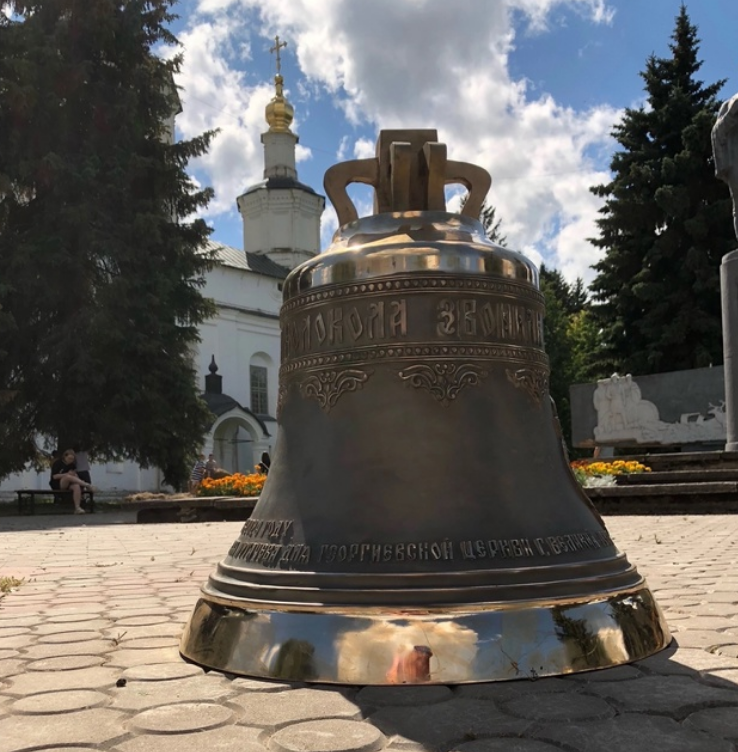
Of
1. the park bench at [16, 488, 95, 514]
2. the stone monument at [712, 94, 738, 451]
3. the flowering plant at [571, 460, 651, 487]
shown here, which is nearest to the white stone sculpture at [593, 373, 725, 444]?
the flowering plant at [571, 460, 651, 487]

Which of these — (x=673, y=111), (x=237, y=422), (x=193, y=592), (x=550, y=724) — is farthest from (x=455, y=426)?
(x=237, y=422)

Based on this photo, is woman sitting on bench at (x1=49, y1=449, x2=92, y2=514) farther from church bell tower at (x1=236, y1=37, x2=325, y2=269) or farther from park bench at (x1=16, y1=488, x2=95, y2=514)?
church bell tower at (x1=236, y1=37, x2=325, y2=269)

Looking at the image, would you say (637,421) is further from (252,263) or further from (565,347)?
(252,263)

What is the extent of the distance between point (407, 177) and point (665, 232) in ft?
89.5

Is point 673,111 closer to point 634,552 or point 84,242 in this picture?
point 84,242

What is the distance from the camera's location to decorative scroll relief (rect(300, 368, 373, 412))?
2.51 m

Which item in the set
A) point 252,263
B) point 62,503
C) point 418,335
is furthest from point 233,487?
point 252,263

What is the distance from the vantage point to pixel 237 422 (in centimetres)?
3794

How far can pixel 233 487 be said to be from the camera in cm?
1362

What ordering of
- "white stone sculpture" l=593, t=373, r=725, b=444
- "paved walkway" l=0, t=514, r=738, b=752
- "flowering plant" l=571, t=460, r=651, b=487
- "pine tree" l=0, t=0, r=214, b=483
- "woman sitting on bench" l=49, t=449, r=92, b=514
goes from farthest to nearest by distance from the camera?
"white stone sculpture" l=593, t=373, r=725, b=444 < "pine tree" l=0, t=0, r=214, b=483 < "woman sitting on bench" l=49, t=449, r=92, b=514 < "flowering plant" l=571, t=460, r=651, b=487 < "paved walkway" l=0, t=514, r=738, b=752

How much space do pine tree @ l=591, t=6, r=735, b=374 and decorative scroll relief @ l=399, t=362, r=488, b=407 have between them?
25047mm

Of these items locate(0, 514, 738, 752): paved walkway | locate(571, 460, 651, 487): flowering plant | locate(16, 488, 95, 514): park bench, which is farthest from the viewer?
locate(16, 488, 95, 514): park bench

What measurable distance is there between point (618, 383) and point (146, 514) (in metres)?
12.1

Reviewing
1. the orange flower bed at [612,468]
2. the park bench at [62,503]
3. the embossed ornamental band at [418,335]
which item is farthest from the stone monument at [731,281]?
the park bench at [62,503]
